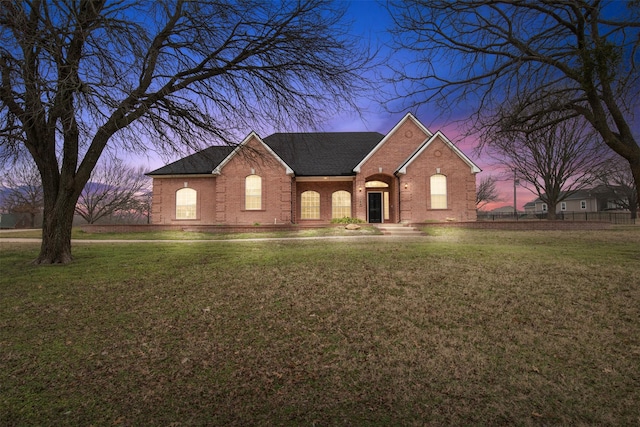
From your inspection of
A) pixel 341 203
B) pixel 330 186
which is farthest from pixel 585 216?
pixel 330 186

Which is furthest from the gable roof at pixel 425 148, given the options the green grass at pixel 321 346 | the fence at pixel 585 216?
the green grass at pixel 321 346

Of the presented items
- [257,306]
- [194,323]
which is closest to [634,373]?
[257,306]

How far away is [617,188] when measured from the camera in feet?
141

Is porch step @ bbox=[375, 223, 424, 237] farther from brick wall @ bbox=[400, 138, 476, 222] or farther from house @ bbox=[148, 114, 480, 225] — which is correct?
brick wall @ bbox=[400, 138, 476, 222]

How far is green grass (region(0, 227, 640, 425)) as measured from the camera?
3.46m

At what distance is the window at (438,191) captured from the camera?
2284 cm

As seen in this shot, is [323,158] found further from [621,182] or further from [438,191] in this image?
[621,182]

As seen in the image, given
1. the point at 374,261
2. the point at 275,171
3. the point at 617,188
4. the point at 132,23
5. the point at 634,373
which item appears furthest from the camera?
the point at 617,188

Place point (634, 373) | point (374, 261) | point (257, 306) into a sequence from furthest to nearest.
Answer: point (374, 261), point (257, 306), point (634, 373)

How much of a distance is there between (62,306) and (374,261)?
6831 mm

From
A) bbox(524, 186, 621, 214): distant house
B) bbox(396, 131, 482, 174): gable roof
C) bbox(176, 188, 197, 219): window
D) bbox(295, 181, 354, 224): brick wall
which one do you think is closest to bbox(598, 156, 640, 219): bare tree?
bbox(524, 186, 621, 214): distant house

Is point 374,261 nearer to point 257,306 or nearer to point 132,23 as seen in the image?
point 257,306

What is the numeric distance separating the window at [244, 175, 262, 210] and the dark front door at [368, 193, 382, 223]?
817cm

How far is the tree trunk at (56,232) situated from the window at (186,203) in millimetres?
15414
